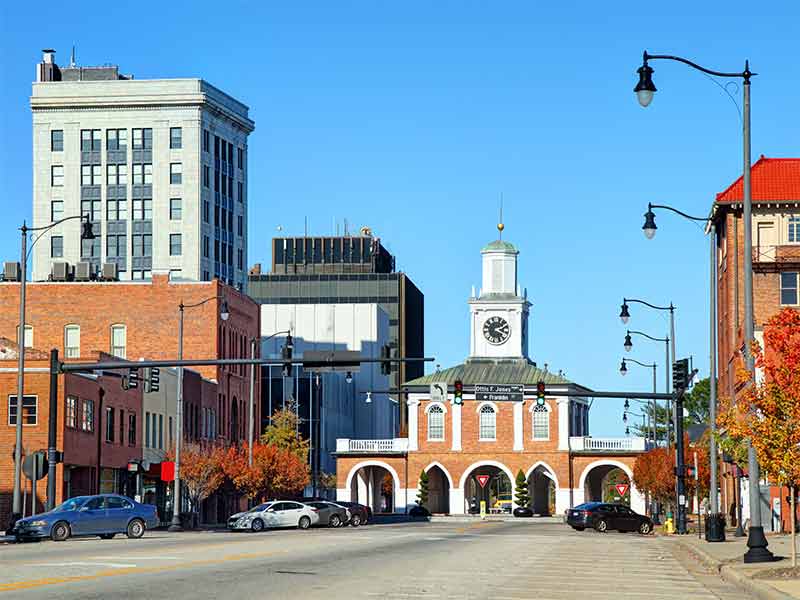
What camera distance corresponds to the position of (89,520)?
48.6m

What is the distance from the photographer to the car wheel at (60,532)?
155ft

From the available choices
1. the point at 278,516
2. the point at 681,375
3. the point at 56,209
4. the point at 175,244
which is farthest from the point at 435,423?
the point at 681,375

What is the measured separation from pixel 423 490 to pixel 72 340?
3705cm

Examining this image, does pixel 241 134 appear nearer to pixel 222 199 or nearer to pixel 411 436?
pixel 222 199

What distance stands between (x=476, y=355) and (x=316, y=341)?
4640 centimetres

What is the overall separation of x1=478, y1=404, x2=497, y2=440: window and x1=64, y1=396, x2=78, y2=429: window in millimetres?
63096

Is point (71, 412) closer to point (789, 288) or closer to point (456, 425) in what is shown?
point (789, 288)

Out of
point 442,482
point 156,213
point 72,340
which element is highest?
point 156,213

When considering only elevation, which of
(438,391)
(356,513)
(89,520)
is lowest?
(356,513)

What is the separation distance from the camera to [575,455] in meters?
Answer: 131

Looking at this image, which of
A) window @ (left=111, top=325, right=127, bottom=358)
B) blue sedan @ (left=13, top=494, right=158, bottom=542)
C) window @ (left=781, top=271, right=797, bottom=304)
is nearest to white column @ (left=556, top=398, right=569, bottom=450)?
window @ (left=111, top=325, right=127, bottom=358)

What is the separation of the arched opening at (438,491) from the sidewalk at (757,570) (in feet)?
287

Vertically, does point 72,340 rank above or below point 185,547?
above

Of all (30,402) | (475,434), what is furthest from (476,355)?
(30,402)
